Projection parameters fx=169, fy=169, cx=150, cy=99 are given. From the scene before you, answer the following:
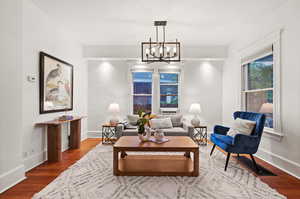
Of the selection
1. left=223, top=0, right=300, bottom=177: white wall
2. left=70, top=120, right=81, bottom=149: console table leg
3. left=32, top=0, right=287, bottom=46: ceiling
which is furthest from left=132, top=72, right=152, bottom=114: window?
left=223, top=0, right=300, bottom=177: white wall

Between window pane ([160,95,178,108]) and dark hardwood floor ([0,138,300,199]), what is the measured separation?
8.79ft

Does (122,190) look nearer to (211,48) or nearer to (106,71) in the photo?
(106,71)

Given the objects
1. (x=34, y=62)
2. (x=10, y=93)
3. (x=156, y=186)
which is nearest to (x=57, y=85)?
(x=34, y=62)

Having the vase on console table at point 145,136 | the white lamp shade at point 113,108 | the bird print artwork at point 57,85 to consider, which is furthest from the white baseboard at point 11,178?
the white lamp shade at point 113,108

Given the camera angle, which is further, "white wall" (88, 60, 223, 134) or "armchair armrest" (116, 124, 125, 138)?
"white wall" (88, 60, 223, 134)

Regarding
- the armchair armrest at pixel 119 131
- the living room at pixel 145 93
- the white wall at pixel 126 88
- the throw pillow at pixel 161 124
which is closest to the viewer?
the living room at pixel 145 93

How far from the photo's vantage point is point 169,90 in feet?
17.7

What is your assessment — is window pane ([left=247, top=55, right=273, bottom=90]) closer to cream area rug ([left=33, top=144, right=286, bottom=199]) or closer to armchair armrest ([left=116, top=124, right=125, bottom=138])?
cream area rug ([left=33, top=144, right=286, bottom=199])

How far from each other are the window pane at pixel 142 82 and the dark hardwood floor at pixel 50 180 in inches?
110

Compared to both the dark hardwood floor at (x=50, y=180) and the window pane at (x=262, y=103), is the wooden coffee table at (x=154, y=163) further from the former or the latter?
the window pane at (x=262, y=103)

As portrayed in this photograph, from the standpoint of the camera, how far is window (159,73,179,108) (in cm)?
538

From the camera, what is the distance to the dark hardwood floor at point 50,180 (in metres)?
2.14

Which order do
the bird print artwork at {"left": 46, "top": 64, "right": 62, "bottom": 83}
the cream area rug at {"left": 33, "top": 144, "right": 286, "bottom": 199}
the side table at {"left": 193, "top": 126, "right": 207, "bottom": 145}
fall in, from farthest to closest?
the side table at {"left": 193, "top": 126, "right": 207, "bottom": 145} → the bird print artwork at {"left": 46, "top": 64, "right": 62, "bottom": 83} → the cream area rug at {"left": 33, "top": 144, "right": 286, "bottom": 199}

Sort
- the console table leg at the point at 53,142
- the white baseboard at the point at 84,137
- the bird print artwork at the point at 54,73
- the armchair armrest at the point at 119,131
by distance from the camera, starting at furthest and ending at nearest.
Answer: the white baseboard at the point at 84,137 → the armchair armrest at the point at 119,131 → the bird print artwork at the point at 54,73 → the console table leg at the point at 53,142
